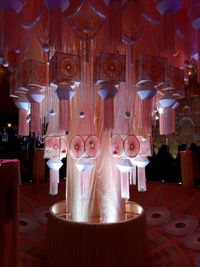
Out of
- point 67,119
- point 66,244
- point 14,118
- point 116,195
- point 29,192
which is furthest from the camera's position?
point 14,118

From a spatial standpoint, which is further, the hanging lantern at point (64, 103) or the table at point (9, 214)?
the hanging lantern at point (64, 103)

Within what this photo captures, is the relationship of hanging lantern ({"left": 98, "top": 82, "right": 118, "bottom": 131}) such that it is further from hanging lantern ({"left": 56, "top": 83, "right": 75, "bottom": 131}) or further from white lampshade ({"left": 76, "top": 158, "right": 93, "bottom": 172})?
white lampshade ({"left": 76, "top": 158, "right": 93, "bottom": 172})

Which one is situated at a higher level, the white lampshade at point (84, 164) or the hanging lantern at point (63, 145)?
the hanging lantern at point (63, 145)

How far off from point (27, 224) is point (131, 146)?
6.75 feet

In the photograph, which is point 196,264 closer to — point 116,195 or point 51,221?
point 116,195

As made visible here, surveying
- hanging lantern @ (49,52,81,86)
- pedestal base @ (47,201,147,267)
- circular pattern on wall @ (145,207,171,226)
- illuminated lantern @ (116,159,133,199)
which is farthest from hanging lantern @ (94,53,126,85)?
circular pattern on wall @ (145,207,171,226)

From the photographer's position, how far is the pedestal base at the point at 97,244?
2109mm

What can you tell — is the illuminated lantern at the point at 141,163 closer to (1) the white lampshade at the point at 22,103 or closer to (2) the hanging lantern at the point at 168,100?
(2) the hanging lantern at the point at 168,100

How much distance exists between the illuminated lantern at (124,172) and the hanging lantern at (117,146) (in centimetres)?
9

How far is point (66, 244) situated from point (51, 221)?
26 cm

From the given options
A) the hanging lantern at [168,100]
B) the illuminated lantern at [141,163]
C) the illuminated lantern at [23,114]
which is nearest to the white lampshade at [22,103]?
the illuminated lantern at [23,114]

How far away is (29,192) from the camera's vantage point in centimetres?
461

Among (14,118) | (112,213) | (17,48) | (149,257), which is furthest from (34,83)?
(14,118)

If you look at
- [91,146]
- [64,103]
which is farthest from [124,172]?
[64,103]
